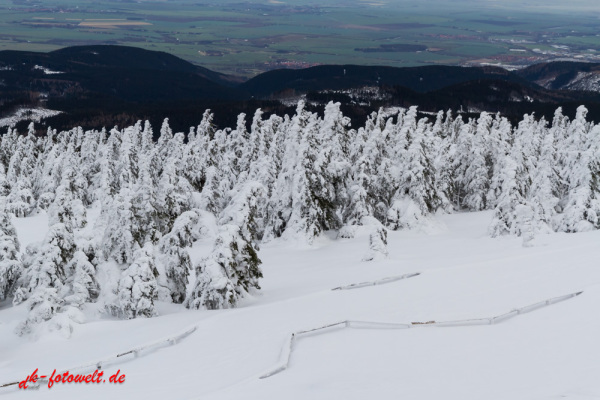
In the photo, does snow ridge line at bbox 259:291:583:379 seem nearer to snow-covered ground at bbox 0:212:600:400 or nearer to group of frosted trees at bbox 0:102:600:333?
snow-covered ground at bbox 0:212:600:400

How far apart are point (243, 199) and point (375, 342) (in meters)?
10.5

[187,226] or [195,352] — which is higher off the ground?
[187,226]

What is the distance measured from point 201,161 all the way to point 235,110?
129418mm

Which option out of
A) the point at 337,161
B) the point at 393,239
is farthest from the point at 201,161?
the point at 393,239

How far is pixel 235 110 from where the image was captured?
175750 millimetres

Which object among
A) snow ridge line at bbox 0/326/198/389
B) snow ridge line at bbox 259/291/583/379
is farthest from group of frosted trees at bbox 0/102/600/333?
snow ridge line at bbox 259/291/583/379

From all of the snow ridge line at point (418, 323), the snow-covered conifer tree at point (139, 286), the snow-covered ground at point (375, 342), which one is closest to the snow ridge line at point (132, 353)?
the snow-covered ground at point (375, 342)

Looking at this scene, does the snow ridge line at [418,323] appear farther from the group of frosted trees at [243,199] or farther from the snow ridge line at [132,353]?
the group of frosted trees at [243,199]

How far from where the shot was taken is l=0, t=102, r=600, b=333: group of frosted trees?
23.7 m

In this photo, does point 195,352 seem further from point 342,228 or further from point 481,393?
point 342,228

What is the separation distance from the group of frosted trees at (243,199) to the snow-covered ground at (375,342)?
175 centimetres

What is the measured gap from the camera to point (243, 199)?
2553cm

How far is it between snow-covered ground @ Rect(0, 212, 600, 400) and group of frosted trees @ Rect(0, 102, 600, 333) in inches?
68.8

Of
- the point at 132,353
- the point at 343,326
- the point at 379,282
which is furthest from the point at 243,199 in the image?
the point at 132,353
